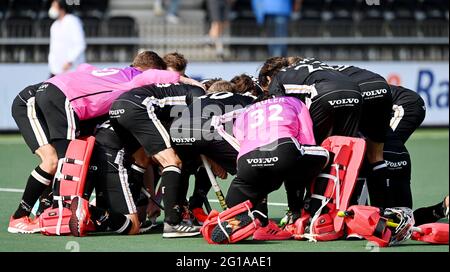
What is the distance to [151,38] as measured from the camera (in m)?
16.6

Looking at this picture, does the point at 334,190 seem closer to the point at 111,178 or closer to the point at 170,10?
the point at 111,178

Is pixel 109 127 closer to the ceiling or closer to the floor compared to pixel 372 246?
closer to the ceiling

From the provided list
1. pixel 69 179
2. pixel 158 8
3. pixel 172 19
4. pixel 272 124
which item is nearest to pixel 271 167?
pixel 272 124

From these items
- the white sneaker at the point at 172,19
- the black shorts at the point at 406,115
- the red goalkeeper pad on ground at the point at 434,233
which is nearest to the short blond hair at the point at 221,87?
the black shorts at the point at 406,115

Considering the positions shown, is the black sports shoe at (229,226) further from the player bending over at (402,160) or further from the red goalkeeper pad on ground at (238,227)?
the player bending over at (402,160)

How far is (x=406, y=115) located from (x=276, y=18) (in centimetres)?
898

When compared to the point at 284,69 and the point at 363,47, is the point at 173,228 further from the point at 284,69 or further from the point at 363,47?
the point at 363,47

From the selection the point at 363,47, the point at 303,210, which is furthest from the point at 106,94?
the point at 363,47

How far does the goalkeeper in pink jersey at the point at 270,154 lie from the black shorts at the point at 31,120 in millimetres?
1472

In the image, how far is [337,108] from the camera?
761cm

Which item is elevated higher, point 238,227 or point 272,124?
point 272,124

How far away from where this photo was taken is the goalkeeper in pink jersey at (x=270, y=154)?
283 inches
